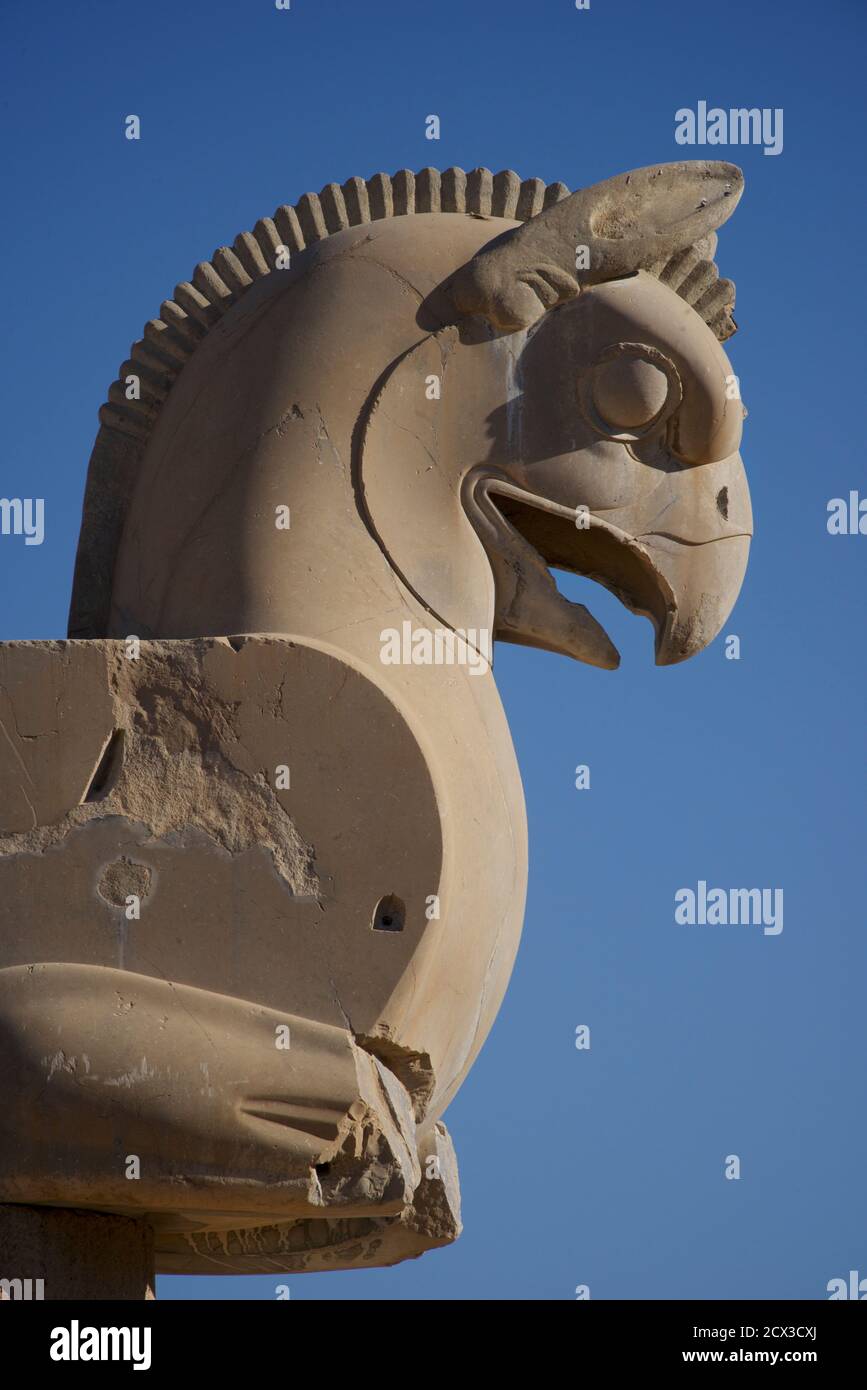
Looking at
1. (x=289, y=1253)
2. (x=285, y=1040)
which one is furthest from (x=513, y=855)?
(x=289, y=1253)

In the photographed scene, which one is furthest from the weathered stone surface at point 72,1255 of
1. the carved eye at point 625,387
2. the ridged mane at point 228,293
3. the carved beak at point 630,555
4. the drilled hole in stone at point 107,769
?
the carved eye at point 625,387

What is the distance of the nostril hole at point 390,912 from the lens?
21.4 feet

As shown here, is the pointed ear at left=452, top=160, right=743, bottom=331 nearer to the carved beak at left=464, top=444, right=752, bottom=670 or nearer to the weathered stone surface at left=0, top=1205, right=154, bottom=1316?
the carved beak at left=464, top=444, right=752, bottom=670

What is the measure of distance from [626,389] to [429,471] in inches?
26.1

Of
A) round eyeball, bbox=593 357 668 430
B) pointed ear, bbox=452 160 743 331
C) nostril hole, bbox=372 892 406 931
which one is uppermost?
pointed ear, bbox=452 160 743 331

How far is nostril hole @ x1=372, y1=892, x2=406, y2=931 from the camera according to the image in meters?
6.52

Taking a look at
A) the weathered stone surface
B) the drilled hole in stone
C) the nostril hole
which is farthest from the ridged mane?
the weathered stone surface

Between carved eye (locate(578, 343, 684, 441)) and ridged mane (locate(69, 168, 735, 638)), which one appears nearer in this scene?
carved eye (locate(578, 343, 684, 441))

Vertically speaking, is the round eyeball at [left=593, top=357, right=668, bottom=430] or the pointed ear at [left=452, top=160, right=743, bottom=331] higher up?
the pointed ear at [left=452, top=160, right=743, bottom=331]

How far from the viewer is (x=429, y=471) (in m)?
7.13

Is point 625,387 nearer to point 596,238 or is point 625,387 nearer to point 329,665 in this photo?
point 596,238

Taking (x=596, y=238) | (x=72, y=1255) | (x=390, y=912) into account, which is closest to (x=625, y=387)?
(x=596, y=238)

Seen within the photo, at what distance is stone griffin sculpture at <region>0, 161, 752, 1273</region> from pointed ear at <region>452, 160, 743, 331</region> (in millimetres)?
11

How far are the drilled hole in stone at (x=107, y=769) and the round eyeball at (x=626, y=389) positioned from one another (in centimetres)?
183
